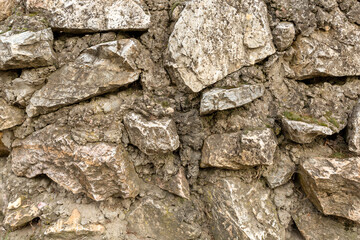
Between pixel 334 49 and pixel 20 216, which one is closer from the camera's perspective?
pixel 334 49

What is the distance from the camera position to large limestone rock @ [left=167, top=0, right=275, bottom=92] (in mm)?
2609

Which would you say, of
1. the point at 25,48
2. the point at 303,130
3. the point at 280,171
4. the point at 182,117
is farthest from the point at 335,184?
the point at 25,48

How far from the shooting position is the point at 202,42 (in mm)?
2633

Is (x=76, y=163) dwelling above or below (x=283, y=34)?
below

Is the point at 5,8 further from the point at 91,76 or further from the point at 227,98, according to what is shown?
the point at 227,98

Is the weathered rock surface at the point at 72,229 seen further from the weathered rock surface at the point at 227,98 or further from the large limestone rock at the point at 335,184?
the large limestone rock at the point at 335,184

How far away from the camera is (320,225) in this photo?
2.79 m

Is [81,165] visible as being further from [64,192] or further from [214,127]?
[214,127]

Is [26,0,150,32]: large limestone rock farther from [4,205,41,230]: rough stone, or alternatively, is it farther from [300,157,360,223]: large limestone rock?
[300,157,360,223]: large limestone rock

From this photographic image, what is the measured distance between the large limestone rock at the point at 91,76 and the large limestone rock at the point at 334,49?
7.17ft

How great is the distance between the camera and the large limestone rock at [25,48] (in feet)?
8.43

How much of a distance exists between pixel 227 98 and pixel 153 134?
0.99 metres

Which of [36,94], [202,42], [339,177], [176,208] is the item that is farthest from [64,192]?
[339,177]

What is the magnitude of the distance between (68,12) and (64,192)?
241 cm
